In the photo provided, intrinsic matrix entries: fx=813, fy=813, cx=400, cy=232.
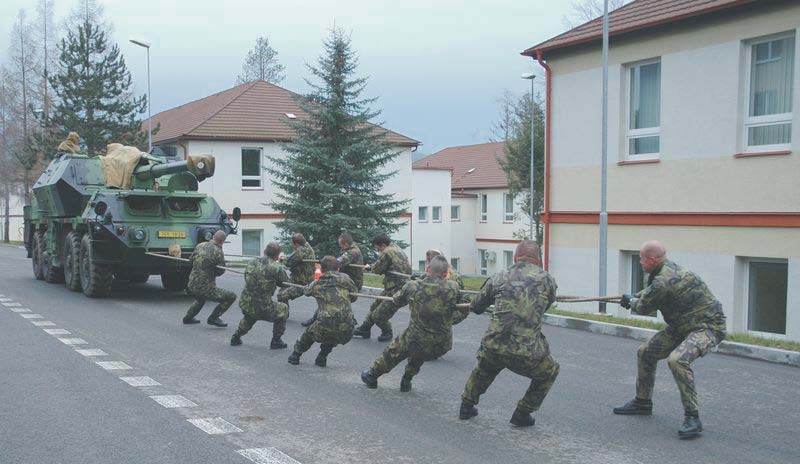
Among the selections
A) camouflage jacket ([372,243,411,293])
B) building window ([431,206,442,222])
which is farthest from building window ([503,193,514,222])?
camouflage jacket ([372,243,411,293])

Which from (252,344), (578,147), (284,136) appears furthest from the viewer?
(284,136)

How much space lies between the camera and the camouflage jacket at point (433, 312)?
7617 millimetres

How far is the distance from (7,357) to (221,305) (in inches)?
131

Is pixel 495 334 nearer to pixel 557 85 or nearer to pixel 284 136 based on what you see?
pixel 557 85

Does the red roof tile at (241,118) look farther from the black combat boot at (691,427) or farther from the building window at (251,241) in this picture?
the black combat boot at (691,427)

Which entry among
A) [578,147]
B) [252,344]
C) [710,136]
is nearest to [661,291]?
[252,344]

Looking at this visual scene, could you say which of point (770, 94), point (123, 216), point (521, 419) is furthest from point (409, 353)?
point (123, 216)

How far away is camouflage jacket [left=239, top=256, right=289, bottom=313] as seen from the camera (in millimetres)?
10539

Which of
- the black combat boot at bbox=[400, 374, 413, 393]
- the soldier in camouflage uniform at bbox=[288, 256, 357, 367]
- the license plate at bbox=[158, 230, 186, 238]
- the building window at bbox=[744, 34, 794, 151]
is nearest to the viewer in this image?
the black combat boot at bbox=[400, 374, 413, 393]

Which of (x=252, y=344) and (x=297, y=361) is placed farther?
(x=252, y=344)

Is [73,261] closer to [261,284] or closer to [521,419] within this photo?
[261,284]

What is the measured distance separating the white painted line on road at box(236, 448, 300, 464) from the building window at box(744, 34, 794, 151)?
10.9 m

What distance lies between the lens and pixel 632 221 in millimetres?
15945

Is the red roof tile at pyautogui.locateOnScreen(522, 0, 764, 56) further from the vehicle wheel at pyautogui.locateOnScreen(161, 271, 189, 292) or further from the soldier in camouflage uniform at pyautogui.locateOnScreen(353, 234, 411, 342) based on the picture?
the vehicle wheel at pyautogui.locateOnScreen(161, 271, 189, 292)
